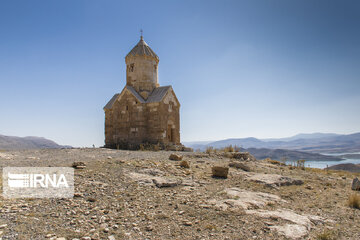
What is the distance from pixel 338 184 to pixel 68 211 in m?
10.3

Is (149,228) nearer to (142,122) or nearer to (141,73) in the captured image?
(142,122)

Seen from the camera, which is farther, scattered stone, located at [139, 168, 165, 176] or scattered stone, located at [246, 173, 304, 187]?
scattered stone, located at [246, 173, 304, 187]

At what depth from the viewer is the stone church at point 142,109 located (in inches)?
730

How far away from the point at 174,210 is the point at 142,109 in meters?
13.9

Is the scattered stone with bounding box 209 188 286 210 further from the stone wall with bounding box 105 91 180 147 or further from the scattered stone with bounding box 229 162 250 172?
the stone wall with bounding box 105 91 180 147

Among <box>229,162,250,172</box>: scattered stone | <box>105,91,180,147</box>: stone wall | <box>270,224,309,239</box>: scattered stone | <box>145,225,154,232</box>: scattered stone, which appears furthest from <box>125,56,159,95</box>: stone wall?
<box>270,224,309,239</box>: scattered stone

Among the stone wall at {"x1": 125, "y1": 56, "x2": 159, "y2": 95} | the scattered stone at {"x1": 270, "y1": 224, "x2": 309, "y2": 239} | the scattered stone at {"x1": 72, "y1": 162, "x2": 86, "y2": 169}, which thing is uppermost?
the stone wall at {"x1": 125, "y1": 56, "x2": 159, "y2": 95}

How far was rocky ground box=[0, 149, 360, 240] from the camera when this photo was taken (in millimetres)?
4402

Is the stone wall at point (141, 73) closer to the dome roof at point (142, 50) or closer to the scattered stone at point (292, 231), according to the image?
the dome roof at point (142, 50)

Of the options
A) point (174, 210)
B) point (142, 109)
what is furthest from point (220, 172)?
point (142, 109)

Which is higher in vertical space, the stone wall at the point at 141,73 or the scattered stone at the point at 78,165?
the stone wall at the point at 141,73

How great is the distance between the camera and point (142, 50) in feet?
66.0

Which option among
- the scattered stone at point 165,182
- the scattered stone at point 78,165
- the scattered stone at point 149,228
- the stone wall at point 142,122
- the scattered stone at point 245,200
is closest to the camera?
the scattered stone at point 149,228

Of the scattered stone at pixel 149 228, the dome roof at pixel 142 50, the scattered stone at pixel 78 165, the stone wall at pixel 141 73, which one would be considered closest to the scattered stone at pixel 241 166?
the scattered stone at pixel 78 165
